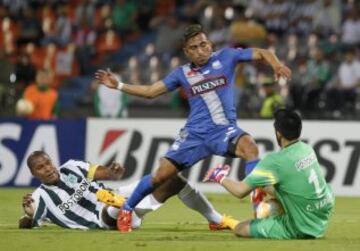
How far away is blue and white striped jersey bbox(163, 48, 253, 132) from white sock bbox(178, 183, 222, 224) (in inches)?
25.6

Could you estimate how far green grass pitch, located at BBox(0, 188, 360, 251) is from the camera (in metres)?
9.89

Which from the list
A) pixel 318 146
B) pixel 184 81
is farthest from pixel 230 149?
pixel 318 146

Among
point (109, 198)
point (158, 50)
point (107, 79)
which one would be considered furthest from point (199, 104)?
point (158, 50)

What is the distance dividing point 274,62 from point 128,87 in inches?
65.6

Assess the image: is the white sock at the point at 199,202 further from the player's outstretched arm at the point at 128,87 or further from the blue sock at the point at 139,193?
the player's outstretched arm at the point at 128,87

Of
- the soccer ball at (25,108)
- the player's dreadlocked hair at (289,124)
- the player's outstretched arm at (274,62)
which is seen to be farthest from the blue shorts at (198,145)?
the soccer ball at (25,108)

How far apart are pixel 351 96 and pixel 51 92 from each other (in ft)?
18.6

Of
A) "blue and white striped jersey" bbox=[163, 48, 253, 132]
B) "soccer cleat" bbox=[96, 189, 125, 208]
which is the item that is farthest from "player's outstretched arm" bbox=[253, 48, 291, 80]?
"soccer cleat" bbox=[96, 189, 125, 208]

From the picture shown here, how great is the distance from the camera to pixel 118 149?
18594 mm

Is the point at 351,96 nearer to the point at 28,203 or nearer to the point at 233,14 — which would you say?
the point at 233,14

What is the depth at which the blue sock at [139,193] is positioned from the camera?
1148 cm

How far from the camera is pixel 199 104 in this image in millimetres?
11898

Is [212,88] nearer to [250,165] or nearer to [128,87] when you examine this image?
[128,87]

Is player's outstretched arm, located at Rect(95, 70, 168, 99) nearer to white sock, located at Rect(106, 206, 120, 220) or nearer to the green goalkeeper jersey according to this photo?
white sock, located at Rect(106, 206, 120, 220)
